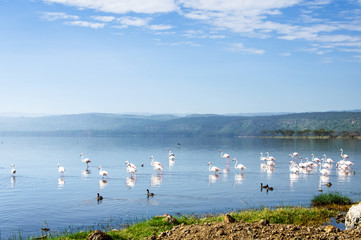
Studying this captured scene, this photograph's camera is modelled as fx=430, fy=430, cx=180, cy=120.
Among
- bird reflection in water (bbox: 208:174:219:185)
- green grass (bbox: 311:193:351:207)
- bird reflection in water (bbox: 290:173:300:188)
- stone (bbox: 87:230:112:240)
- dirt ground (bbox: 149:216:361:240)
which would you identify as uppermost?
dirt ground (bbox: 149:216:361:240)

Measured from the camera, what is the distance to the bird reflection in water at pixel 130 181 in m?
34.3

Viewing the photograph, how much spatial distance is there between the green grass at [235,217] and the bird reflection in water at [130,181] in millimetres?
15765

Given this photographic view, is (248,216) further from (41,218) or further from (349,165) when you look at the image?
(349,165)

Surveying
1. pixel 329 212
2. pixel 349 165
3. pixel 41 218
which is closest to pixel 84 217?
pixel 41 218

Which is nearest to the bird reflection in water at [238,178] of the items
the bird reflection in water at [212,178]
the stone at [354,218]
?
the bird reflection in water at [212,178]

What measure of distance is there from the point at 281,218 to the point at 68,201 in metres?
14.7

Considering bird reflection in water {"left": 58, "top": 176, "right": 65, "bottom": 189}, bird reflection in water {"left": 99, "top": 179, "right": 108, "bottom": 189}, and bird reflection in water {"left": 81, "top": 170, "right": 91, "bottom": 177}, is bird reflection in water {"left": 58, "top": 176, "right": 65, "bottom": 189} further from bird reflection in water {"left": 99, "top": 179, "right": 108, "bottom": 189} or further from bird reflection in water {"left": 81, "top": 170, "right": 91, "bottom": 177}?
bird reflection in water {"left": 99, "top": 179, "right": 108, "bottom": 189}

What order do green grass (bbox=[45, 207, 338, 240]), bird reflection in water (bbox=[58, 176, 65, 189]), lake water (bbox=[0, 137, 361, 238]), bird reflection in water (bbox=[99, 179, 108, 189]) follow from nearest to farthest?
green grass (bbox=[45, 207, 338, 240])
lake water (bbox=[0, 137, 361, 238])
bird reflection in water (bbox=[99, 179, 108, 189])
bird reflection in water (bbox=[58, 176, 65, 189])

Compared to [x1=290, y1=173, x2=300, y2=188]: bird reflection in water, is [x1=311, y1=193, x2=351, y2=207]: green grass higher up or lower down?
higher up

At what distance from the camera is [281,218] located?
1803 cm

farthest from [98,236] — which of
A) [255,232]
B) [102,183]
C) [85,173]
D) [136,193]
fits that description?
[85,173]

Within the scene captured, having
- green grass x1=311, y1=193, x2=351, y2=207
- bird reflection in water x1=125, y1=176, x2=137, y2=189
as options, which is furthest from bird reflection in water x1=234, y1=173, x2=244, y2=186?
green grass x1=311, y1=193, x2=351, y2=207

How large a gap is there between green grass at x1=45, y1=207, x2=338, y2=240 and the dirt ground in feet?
5.99

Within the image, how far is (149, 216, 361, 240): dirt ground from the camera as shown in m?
12.1
